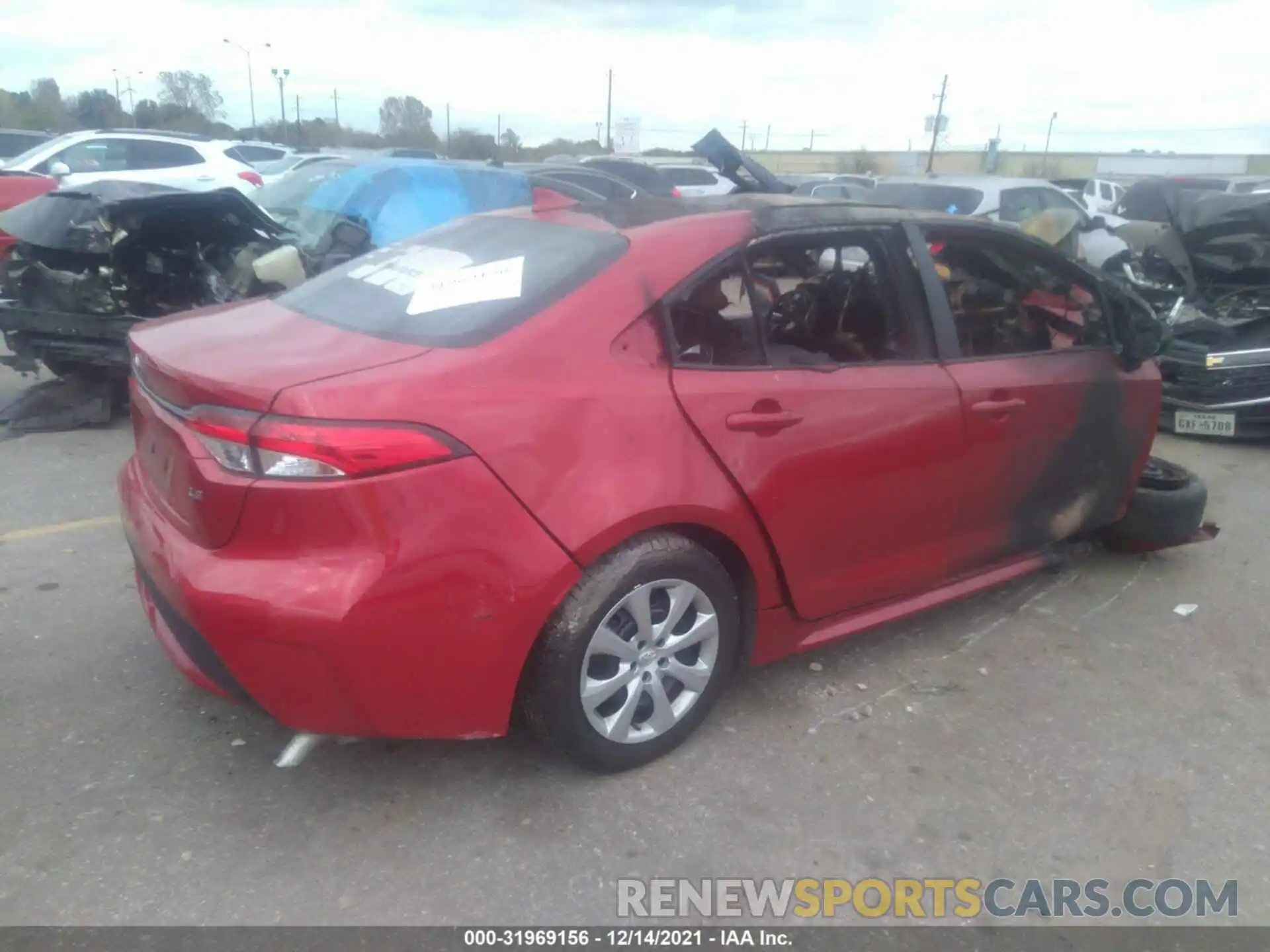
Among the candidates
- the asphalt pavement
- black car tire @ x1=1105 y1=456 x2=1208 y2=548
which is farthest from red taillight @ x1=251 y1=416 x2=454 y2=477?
black car tire @ x1=1105 y1=456 x2=1208 y2=548

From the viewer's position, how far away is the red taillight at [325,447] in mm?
2270

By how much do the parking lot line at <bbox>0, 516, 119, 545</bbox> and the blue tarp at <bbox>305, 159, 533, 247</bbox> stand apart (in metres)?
3.62

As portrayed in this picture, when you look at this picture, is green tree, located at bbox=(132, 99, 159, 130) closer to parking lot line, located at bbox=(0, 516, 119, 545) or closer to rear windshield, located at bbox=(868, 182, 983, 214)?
rear windshield, located at bbox=(868, 182, 983, 214)

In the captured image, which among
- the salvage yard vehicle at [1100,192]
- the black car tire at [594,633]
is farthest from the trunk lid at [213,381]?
the salvage yard vehicle at [1100,192]

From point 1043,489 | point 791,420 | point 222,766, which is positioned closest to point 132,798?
point 222,766

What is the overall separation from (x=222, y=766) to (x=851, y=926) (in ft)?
5.83

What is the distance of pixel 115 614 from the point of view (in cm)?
371

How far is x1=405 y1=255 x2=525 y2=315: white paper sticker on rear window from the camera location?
2721mm

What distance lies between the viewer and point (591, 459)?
2.53 meters

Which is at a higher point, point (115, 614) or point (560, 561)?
point (560, 561)

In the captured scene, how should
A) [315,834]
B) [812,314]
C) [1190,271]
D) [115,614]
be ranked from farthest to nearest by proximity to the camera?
[1190,271] < [115,614] < [812,314] < [315,834]

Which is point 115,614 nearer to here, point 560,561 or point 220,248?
point 560,561

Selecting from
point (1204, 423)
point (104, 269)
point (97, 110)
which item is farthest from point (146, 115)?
point (1204, 423)

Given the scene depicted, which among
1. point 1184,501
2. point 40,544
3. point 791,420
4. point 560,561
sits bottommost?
point 40,544
